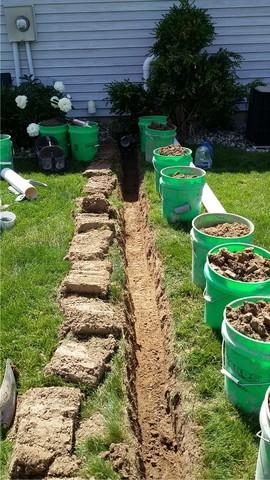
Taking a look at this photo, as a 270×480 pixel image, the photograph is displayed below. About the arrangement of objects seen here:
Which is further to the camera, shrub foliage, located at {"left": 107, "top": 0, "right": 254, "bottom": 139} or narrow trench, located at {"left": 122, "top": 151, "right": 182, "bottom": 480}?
shrub foliage, located at {"left": 107, "top": 0, "right": 254, "bottom": 139}

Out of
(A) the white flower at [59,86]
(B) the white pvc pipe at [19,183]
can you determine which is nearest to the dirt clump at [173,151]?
(B) the white pvc pipe at [19,183]

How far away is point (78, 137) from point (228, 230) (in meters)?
4.72

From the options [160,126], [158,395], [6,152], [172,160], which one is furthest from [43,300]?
[160,126]

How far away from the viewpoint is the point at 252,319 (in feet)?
10.5

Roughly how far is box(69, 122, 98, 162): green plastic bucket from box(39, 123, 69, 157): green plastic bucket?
162 millimetres

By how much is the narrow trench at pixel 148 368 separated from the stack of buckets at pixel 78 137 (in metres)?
2.37

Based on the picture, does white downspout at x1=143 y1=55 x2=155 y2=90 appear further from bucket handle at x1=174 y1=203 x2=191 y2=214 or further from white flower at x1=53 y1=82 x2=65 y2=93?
bucket handle at x1=174 y1=203 x2=191 y2=214

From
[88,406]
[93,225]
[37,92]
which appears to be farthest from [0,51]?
[88,406]

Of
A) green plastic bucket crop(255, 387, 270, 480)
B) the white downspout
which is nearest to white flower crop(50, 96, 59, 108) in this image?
the white downspout

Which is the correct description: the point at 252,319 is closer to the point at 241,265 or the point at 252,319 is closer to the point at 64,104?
the point at 241,265

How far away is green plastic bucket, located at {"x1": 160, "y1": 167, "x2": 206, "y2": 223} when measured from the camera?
5.73 metres

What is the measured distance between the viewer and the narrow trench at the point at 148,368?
11.2ft

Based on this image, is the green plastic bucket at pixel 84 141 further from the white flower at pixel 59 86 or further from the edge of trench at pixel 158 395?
the edge of trench at pixel 158 395

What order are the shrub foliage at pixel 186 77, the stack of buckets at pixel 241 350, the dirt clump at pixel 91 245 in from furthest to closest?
the shrub foliage at pixel 186 77 < the dirt clump at pixel 91 245 < the stack of buckets at pixel 241 350
